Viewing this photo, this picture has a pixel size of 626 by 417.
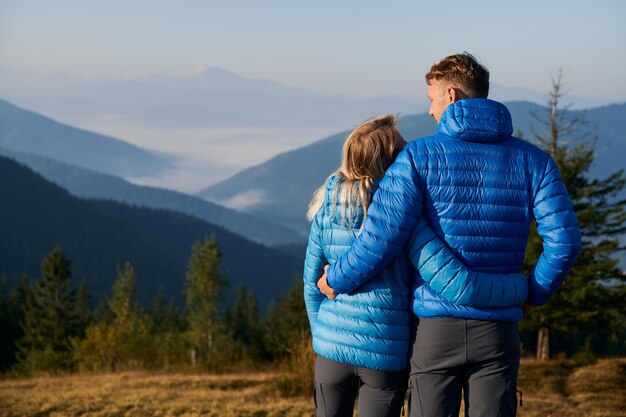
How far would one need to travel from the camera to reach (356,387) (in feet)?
11.5

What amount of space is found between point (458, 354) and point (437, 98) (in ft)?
3.54

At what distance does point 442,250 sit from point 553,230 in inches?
19.6

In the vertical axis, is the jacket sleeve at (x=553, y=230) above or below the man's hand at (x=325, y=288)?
above

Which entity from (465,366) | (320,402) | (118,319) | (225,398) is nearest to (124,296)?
(118,319)

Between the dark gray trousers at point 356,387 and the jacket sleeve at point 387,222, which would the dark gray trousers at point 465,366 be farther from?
the jacket sleeve at point 387,222

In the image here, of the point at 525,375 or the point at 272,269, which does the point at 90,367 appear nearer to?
the point at 525,375

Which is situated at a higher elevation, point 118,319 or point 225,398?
point 225,398

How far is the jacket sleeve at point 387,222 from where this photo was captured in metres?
3.12

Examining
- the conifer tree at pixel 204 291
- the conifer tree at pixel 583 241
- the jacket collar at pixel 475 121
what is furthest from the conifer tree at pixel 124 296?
the jacket collar at pixel 475 121

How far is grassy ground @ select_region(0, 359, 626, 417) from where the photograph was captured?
8.25 metres

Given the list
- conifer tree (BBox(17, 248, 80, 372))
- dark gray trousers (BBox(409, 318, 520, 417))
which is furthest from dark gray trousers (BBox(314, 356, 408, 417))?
conifer tree (BBox(17, 248, 80, 372))

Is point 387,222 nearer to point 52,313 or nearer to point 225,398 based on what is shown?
point 225,398

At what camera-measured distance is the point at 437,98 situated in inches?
131

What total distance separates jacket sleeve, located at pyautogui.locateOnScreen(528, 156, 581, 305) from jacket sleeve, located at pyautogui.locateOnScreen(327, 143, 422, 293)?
21.3 inches
